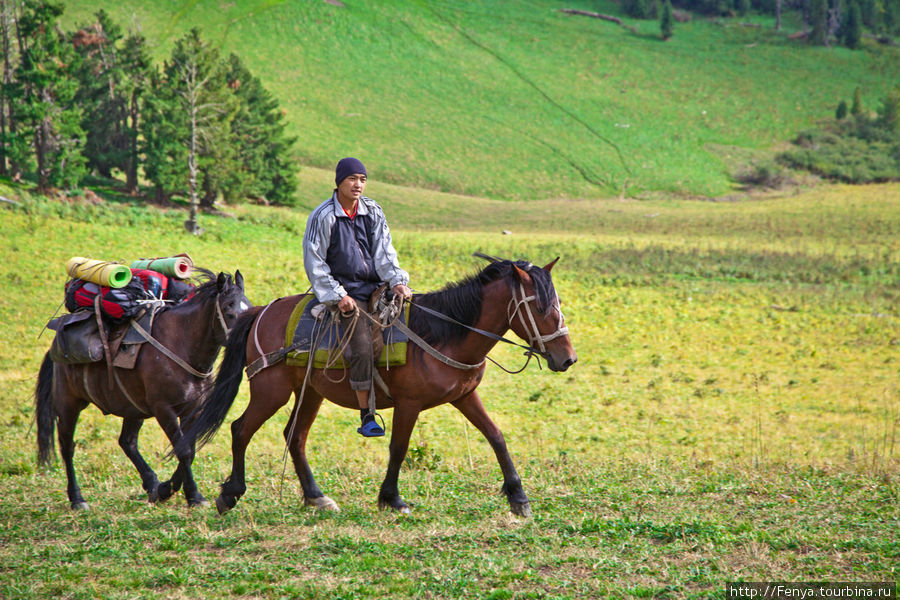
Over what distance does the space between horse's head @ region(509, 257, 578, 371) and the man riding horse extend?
4.02ft

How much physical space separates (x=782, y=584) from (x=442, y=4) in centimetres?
11800

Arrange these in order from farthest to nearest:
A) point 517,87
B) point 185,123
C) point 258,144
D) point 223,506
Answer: point 517,87
point 258,144
point 185,123
point 223,506

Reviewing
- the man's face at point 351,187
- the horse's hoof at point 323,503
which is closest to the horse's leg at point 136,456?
the horse's hoof at point 323,503

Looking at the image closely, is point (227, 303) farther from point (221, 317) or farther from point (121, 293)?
point (121, 293)

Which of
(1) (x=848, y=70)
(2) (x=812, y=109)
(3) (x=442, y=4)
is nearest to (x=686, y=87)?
(2) (x=812, y=109)

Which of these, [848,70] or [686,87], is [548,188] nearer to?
[686,87]

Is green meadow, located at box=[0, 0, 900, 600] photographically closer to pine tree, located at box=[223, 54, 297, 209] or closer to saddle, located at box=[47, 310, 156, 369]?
saddle, located at box=[47, 310, 156, 369]

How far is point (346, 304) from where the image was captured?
7.46 metres

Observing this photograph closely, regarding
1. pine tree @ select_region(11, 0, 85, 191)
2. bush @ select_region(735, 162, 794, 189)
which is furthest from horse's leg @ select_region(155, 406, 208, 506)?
bush @ select_region(735, 162, 794, 189)

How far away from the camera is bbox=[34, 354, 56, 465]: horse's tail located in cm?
957

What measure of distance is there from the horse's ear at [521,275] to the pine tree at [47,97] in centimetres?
4286

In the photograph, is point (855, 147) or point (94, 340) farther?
point (855, 147)

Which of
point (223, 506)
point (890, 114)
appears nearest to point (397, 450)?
point (223, 506)

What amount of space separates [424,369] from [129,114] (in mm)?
51056
